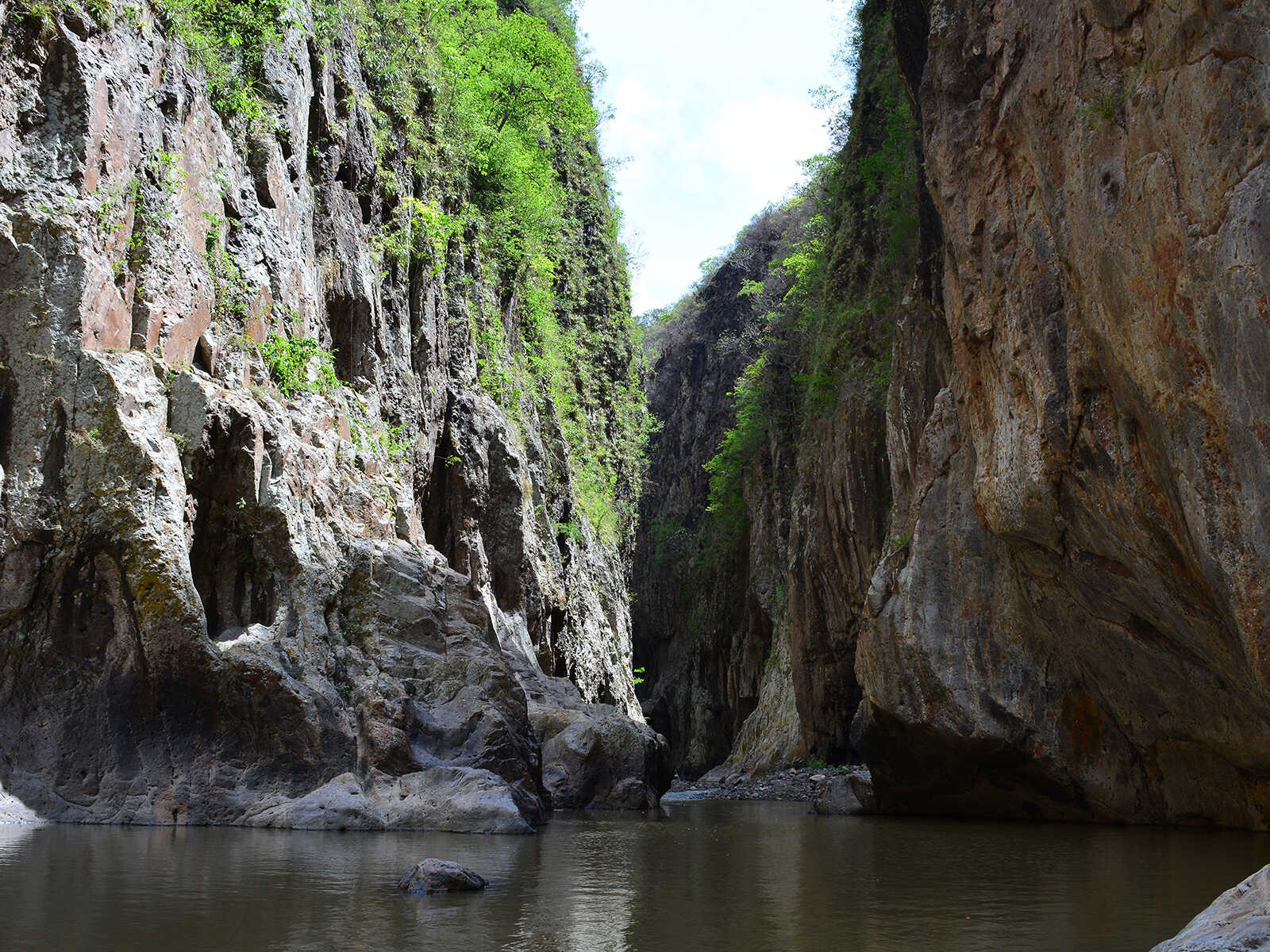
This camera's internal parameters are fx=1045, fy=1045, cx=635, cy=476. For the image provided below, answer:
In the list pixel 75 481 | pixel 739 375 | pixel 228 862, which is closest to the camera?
pixel 228 862

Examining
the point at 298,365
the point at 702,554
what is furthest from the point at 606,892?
the point at 702,554

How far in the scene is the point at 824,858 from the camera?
10.0 m

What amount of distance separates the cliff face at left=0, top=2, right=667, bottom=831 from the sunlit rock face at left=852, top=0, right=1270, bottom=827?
6.75 m

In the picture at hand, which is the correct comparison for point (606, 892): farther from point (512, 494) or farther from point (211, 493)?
point (512, 494)

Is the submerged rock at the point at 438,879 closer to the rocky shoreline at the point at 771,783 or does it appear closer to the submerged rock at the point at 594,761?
the submerged rock at the point at 594,761

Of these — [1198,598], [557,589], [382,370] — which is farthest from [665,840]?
[557,589]

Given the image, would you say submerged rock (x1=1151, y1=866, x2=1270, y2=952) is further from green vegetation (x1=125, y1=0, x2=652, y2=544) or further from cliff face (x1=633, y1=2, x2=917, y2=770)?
cliff face (x1=633, y1=2, x2=917, y2=770)

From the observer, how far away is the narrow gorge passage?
27.1ft

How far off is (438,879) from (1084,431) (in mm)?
8046

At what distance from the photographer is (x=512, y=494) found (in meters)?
25.6

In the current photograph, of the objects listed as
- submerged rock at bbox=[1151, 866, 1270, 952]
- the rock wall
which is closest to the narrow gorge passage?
submerged rock at bbox=[1151, 866, 1270, 952]

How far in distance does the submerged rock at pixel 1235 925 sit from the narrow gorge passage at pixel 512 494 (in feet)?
0.08

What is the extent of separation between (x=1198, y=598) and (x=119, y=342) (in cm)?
1235

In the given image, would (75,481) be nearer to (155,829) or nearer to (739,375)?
(155,829)
